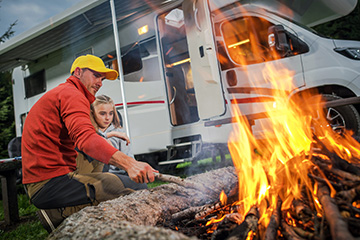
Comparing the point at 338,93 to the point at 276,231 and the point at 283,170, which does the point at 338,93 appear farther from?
the point at 276,231

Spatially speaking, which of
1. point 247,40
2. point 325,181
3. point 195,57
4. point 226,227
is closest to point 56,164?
point 226,227

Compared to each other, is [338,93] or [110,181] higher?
[338,93]

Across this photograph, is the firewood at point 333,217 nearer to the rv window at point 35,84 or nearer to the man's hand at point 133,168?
the man's hand at point 133,168

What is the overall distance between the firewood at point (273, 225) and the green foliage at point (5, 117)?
375 inches

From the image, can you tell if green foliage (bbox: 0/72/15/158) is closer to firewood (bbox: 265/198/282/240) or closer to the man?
the man

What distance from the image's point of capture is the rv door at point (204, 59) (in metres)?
4.50

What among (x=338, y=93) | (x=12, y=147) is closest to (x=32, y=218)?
(x=12, y=147)

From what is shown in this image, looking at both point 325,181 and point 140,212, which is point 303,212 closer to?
point 325,181

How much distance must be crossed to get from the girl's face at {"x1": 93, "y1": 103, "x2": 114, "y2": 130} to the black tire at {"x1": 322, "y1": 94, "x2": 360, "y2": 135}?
12.0 ft

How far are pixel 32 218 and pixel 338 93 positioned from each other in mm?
5027

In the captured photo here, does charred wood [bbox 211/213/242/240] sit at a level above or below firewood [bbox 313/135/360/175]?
below

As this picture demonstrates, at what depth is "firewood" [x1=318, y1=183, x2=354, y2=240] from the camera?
3.60 ft

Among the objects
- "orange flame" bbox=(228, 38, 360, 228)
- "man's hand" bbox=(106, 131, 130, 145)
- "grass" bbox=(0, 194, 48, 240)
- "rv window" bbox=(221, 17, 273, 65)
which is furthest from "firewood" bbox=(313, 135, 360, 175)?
"man's hand" bbox=(106, 131, 130, 145)

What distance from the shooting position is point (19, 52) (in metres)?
6.21
